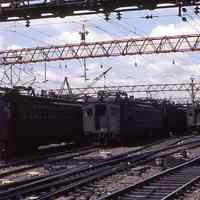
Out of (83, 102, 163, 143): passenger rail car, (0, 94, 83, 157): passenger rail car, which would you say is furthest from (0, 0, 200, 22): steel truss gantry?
(83, 102, 163, 143): passenger rail car

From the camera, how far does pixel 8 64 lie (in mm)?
49094

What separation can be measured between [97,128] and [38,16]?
15.4 m

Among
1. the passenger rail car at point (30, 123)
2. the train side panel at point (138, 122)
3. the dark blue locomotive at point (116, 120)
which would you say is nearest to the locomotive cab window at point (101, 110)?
the dark blue locomotive at point (116, 120)

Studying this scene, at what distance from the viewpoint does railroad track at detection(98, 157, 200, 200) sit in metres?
14.4

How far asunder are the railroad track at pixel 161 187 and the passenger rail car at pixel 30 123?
9477 mm

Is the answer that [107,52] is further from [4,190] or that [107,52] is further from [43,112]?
[4,190]

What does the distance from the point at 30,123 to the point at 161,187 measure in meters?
14.0

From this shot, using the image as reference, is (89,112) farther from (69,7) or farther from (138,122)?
(69,7)

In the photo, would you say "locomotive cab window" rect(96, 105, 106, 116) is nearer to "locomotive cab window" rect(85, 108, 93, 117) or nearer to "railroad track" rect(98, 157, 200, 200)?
"locomotive cab window" rect(85, 108, 93, 117)

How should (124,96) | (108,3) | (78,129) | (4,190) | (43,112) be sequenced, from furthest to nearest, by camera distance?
(124,96)
(78,129)
(43,112)
(108,3)
(4,190)

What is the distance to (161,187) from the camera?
16344mm

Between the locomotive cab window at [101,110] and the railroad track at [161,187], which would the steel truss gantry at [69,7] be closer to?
the railroad track at [161,187]

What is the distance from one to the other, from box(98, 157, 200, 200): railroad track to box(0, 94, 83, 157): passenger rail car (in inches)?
373

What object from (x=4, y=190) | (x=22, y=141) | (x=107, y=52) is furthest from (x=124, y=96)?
(x=4, y=190)
